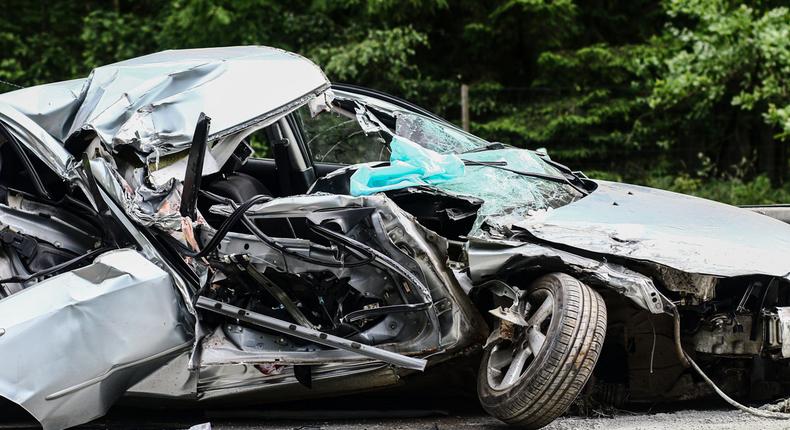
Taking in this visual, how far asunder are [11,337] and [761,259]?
10.1ft

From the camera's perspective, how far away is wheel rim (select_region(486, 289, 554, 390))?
3363 mm

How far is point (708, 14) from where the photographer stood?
9039 millimetres

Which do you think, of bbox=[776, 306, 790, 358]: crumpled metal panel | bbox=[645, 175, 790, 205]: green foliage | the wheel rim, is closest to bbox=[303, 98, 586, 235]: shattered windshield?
the wheel rim

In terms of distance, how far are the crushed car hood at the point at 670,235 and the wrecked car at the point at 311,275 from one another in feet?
0.04

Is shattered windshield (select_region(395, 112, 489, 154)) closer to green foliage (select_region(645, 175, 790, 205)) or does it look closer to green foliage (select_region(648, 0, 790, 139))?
green foliage (select_region(648, 0, 790, 139))

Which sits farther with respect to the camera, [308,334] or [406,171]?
[406,171]

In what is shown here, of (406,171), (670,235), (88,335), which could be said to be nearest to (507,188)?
(406,171)

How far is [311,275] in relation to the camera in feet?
11.6

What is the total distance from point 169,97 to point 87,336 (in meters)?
1.12

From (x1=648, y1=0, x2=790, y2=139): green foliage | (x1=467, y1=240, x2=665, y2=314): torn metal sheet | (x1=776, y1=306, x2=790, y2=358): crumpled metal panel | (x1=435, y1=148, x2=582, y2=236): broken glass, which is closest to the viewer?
(x1=467, y1=240, x2=665, y2=314): torn metal sheet

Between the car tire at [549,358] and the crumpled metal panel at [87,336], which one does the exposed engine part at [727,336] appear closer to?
the car tire at [549,358]

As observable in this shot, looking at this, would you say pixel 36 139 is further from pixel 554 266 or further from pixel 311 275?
pixel 554 266

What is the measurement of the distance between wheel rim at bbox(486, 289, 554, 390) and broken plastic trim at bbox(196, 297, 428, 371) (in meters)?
0.30

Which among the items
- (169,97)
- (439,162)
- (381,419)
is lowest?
(381,419)
